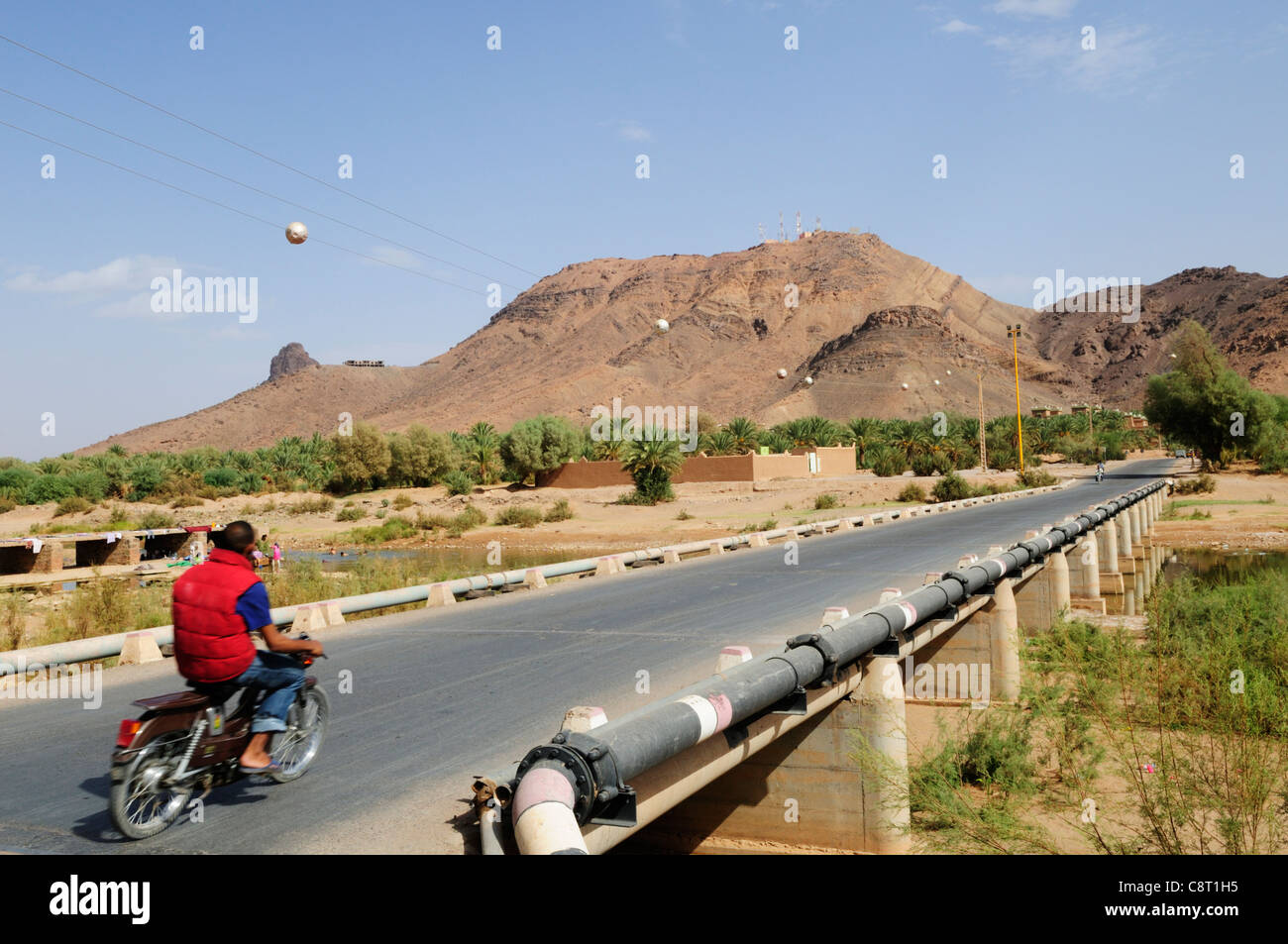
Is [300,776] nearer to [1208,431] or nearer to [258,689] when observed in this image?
[258,689]

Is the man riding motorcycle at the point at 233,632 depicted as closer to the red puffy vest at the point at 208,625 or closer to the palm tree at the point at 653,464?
the red puffy vest at the point at 208,625

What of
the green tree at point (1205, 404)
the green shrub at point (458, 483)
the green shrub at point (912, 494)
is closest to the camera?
the green shrub at point (912, 494)

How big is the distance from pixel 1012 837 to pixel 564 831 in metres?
3.87

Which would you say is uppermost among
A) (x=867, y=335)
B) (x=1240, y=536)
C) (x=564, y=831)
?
(x=867, y=335)

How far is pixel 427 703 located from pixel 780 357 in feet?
519

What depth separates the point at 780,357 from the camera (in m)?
162

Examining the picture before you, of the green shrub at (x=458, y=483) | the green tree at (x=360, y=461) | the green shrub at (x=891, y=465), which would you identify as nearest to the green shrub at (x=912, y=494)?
the green shrub at (x=891, y=465)

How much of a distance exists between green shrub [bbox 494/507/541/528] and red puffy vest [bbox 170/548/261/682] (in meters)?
45.1

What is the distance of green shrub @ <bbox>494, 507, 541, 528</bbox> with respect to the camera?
50.4 m

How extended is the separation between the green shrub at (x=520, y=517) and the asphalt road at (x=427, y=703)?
34.0 m

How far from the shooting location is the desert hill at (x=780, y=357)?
140375 millimetres

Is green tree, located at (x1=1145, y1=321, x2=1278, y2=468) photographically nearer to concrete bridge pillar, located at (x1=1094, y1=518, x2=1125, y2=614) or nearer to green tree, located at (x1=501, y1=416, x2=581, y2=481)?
green tree, located at (x1=501, y1=416, x2=581, y2=481)
